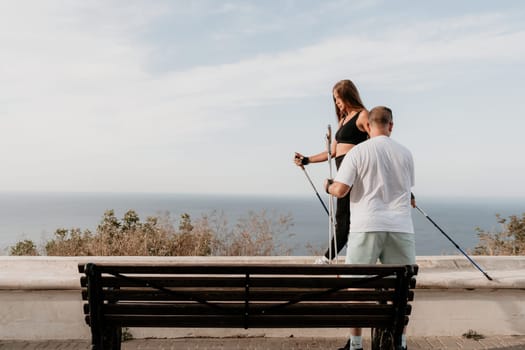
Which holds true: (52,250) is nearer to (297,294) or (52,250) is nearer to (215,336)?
(215,336)

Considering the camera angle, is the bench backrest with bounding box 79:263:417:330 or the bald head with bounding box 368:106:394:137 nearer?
the bench backrest with bounding box 79:263:417:330

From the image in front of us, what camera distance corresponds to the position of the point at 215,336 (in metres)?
4.57

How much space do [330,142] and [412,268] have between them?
176 cm

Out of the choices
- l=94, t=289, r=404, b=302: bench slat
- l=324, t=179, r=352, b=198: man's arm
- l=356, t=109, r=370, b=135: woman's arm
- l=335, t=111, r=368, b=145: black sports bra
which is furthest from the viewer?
l=335, t=111, r=368, b=145: black sports bra

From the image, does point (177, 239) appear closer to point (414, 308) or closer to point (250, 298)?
point (414, 308)

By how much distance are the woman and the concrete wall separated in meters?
0.77

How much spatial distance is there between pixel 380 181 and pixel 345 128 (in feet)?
3.44

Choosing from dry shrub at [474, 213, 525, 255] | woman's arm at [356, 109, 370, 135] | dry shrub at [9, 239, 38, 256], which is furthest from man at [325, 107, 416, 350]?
dry shrub at [9, 239, 38, 256]

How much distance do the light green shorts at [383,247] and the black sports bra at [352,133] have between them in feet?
3.63

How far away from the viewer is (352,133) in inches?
177

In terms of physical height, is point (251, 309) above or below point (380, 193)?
below

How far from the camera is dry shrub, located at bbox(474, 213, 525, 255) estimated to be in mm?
7773

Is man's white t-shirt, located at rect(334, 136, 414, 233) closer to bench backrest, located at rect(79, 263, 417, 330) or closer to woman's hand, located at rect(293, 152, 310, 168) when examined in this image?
bench backrest, located at rect(79, 263, 417, 330)

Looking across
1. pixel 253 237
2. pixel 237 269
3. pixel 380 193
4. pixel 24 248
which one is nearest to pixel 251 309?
pixel 237 269
